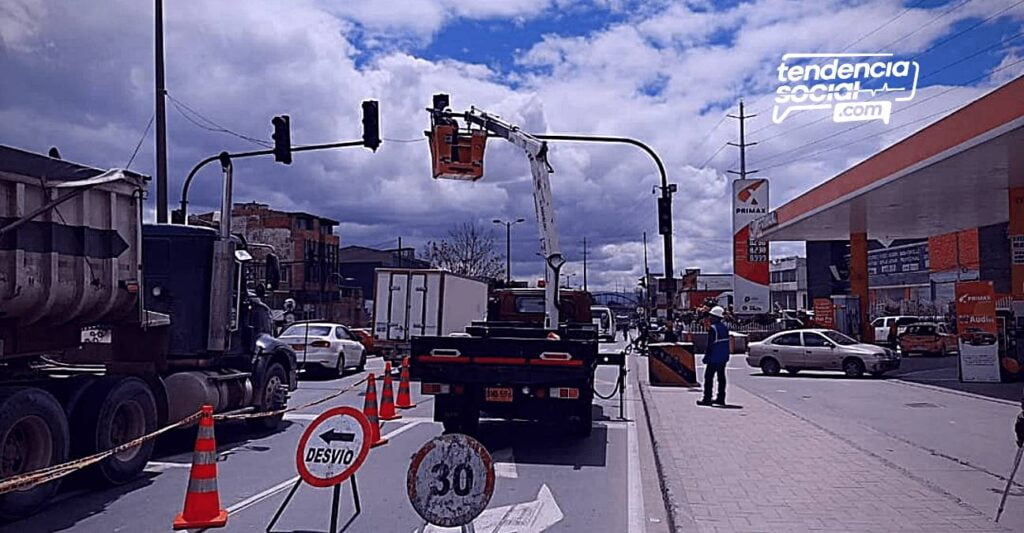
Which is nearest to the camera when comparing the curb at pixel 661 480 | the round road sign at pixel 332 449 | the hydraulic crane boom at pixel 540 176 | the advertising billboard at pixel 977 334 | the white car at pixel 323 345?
the round road sign at pixel 332 449

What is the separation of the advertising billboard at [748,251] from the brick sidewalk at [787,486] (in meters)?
31.9

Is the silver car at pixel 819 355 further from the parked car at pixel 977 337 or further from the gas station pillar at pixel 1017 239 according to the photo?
the gas station pillar at pixel 1017 239

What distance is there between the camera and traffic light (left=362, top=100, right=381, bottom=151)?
20.9 m

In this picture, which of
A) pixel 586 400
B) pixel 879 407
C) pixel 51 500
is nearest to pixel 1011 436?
pixel 879 407

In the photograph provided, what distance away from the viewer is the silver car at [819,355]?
26.6 m

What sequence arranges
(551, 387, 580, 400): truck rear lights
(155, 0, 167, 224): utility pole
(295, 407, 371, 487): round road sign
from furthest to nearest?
(155, 0, 167, 224): utility pole < (551, 387, 580, 400): truck rear lights < (295, 407, 371, 487): round road sign

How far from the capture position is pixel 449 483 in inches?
245

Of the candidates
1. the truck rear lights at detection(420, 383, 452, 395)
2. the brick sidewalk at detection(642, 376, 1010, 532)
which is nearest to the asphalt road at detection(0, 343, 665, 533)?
the brick sidewalk at detection(642, 376, 1010, 532)

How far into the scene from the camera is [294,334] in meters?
26.0

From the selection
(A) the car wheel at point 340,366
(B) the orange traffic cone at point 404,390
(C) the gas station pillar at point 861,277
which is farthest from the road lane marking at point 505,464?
(C) the gas station pillar at point 861,277

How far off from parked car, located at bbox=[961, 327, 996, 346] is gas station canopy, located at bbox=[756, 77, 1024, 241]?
375 cm

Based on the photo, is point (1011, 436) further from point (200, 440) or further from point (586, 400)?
point (200, 440)

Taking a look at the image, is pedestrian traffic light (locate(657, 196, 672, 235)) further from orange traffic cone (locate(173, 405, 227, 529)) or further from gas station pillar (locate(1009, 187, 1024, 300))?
orange traffic cone (locate(173, 405, 227, 529))

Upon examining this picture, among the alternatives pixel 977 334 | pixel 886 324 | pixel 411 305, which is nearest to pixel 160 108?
pixel 411 305
